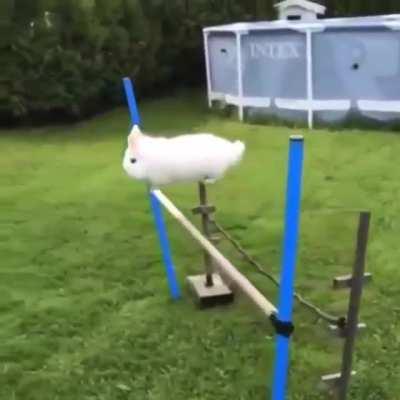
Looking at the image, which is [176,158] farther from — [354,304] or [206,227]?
[354,304]

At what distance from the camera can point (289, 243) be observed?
2.14m

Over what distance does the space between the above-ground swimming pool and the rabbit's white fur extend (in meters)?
4.02

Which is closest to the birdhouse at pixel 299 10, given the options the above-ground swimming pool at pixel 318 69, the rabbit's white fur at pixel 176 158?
the above-ground swimming pool at pixel 318 69

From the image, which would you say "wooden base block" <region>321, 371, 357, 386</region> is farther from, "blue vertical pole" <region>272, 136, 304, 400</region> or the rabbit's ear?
the rabbit's ear

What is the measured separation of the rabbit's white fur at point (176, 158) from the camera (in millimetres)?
3254

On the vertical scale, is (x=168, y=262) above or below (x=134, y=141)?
below

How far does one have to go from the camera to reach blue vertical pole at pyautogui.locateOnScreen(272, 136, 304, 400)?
2068mm

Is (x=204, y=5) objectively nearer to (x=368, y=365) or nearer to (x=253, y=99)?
(x=253, y=99)

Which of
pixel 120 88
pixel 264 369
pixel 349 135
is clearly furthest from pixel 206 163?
pixel 120 88

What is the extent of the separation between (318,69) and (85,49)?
7.23 ft

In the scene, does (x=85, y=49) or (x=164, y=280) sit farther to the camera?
(x=85, y=49)

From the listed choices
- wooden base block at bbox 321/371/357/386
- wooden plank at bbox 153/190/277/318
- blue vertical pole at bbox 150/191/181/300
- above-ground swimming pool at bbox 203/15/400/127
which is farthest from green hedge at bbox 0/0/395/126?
wooden base block at bbox 321/371/357/386

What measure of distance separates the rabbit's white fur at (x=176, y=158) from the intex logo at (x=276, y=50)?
4.27 m

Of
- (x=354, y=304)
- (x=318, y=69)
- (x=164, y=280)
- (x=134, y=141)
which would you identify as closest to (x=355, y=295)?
(x=354, y=304)
